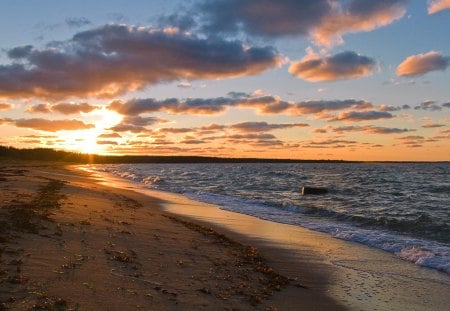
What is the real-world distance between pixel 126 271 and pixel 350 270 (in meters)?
5.70

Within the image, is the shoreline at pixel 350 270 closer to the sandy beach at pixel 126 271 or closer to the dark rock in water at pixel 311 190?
the sandy beach at pixel 126 271

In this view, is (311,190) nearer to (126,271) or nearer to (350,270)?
(350,270)

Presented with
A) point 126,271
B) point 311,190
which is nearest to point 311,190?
point 311,190

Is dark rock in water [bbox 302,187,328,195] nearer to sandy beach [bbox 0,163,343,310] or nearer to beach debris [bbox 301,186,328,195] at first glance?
beach debris [bbox 301,186,328,195]

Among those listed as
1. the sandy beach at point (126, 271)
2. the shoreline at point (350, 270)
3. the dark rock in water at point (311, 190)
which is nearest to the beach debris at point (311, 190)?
the dark rock in water at point (311, 190)

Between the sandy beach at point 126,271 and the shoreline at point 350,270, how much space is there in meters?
0.46

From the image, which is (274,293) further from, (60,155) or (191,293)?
(60,155)

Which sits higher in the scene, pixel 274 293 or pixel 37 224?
pixel 37 224

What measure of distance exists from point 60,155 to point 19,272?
145 m

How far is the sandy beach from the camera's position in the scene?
255 inches

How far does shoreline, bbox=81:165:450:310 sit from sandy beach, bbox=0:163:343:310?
A: 18.1 inches

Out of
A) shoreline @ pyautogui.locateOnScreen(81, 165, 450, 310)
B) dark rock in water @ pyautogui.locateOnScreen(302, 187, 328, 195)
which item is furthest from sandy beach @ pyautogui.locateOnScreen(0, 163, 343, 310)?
dark rock in water @ pyautogui.locateOnScreen(302, 187, 328, 195)

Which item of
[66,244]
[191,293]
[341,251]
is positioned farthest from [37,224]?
[341,251]

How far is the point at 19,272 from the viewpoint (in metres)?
6.93
